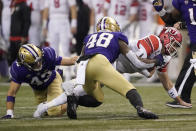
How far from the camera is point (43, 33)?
Answer: 14.3 metres

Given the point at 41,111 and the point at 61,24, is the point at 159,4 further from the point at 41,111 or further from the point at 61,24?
the point at 61,24

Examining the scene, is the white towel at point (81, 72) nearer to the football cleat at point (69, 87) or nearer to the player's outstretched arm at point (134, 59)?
the football cleat at point (69, 87)

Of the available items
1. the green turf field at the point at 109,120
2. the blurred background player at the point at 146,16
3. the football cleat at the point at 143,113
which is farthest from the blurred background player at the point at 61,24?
the football cleat at the point at 143,113

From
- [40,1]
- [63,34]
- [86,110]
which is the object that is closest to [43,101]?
[86,110]

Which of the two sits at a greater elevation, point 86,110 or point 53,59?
point 53,59

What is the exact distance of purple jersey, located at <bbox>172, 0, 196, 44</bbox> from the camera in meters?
8.91

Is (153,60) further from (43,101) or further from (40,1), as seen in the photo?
(40,1)

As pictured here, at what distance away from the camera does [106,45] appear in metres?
7.79

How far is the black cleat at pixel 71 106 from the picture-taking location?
782 centimetres

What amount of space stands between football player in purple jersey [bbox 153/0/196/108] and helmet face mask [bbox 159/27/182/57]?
0.27 m

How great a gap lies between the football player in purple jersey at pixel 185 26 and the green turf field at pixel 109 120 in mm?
315

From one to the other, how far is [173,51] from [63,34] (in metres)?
5.32

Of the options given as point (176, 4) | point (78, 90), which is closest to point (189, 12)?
point (176, 4)

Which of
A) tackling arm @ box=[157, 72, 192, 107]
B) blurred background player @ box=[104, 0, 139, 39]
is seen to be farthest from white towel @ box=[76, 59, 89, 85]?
blurred background player @ box=[104, 0, 139, 39]
